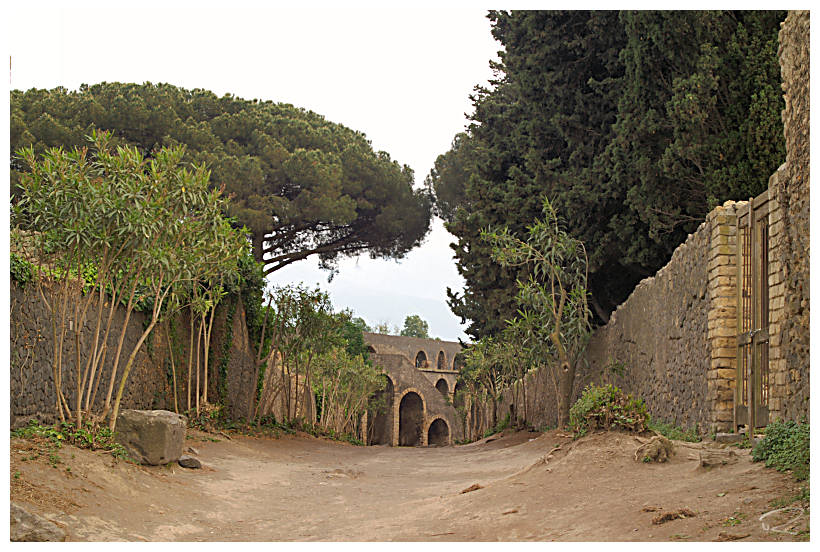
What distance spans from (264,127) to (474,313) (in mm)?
10187

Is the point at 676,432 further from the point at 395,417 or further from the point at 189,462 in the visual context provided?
the point at 395,417

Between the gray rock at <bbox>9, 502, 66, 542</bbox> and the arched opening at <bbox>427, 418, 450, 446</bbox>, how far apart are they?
131 ft

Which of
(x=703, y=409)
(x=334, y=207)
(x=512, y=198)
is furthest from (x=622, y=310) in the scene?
(x=334, y=207)

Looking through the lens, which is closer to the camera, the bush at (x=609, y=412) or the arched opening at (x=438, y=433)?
the bush at (x=609, y=412)

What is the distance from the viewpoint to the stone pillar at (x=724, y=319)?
27.3 ft

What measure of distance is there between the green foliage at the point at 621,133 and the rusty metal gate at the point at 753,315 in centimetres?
340

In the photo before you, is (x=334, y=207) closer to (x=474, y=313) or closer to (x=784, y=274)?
(x=474, y=313)

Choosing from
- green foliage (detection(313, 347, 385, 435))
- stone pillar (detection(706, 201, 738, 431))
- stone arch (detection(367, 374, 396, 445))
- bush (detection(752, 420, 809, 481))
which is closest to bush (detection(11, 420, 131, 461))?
bush (detection(752, 420, 809, 481))

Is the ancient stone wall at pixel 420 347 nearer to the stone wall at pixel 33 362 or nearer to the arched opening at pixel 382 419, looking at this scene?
the arched opening at pixel 382 419

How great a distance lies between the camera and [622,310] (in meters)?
13.8

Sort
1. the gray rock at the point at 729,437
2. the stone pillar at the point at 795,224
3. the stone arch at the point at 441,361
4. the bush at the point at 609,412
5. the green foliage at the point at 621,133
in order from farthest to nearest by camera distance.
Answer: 1. the stone arch at the point at 441,361
2. the green foliage at the point at 621,133
3. the bush at the point at 609,412
4. the gray rock at the point at 729,437
5. the stone pillar at the point at 795,224

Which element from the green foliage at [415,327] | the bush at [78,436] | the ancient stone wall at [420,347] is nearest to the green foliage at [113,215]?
the bush at [78,436]

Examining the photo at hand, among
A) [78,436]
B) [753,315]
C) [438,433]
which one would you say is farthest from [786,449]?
[438,433]

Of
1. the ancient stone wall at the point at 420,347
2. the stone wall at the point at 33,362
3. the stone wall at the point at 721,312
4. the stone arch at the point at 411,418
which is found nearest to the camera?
the stone wall at the point at 721,312
